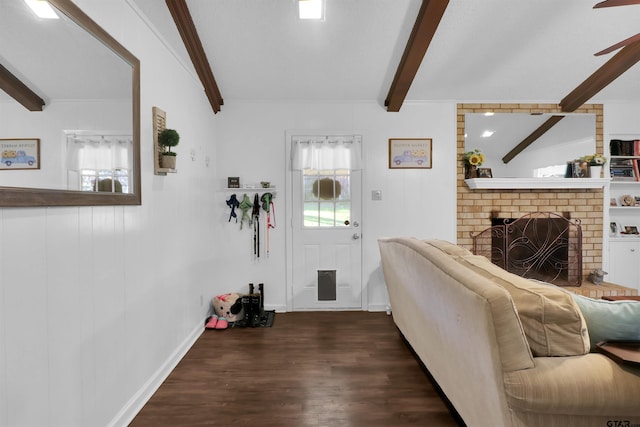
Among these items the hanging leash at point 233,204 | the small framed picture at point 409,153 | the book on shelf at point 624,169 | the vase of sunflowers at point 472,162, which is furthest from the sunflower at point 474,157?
the hanging leash at point 233,204

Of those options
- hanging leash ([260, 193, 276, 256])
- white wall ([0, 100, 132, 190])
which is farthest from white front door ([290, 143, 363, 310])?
white wall ([0, 100, 132, 190])

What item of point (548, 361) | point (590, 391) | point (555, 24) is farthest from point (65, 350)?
point (555, 24)

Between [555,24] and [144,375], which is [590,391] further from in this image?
[555,24]

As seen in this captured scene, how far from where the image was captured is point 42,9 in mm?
1326

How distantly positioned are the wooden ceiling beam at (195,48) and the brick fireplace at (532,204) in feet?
9.84

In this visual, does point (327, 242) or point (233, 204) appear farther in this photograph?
point (327, 242)

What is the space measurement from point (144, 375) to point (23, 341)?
112cm

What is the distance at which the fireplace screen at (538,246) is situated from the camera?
13.1 feet

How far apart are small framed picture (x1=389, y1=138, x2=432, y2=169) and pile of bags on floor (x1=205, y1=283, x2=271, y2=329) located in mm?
2304

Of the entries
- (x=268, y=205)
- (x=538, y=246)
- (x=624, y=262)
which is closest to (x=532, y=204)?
(x=538, y=246)

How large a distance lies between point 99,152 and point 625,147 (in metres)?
5.59

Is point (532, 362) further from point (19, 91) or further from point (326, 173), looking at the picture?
point (326, 173)

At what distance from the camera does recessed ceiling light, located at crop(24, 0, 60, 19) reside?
→ 50.3 inches

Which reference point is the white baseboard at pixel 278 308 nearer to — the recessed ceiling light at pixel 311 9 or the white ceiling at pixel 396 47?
the white ceiling at pixel 396 47
